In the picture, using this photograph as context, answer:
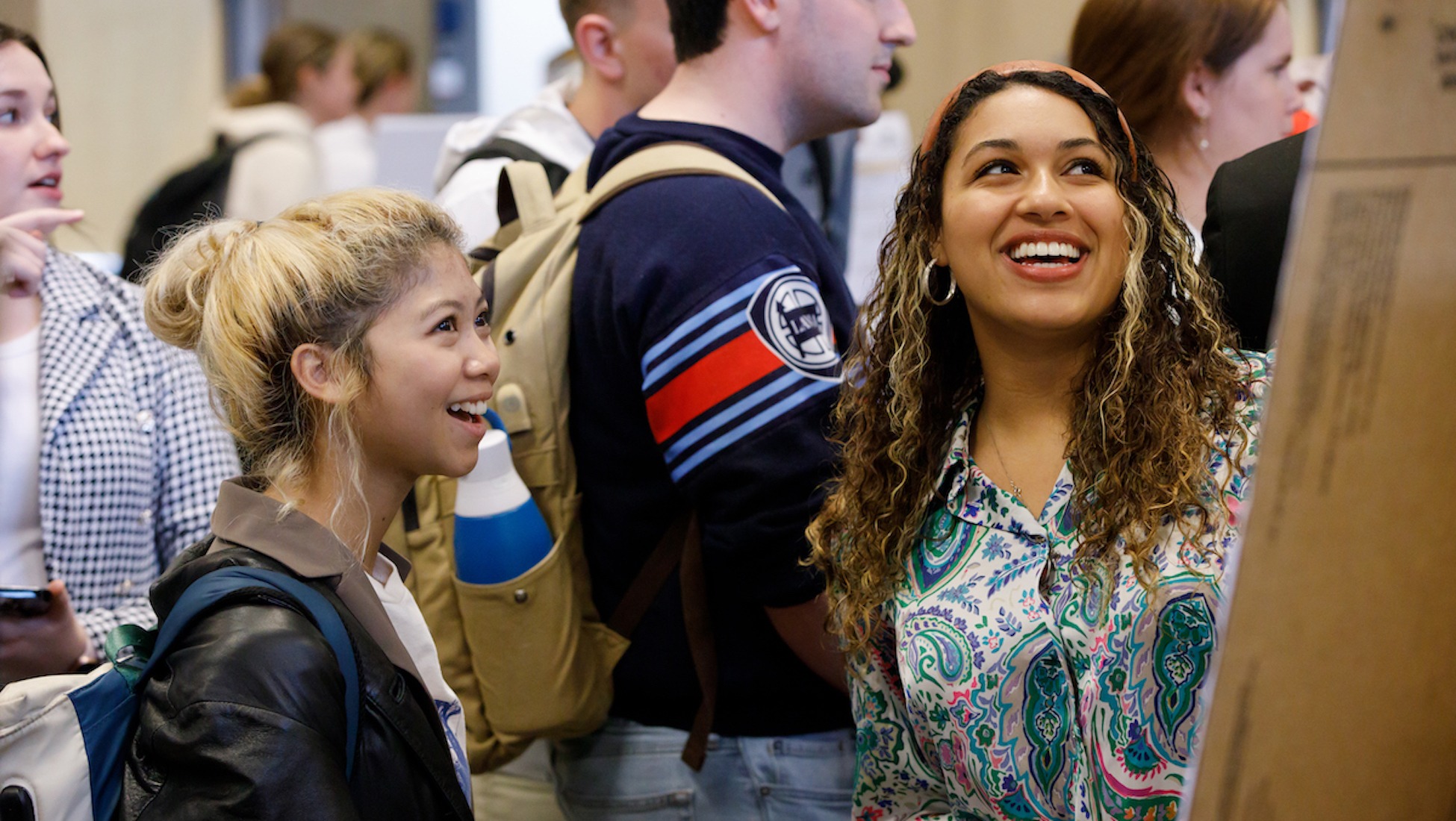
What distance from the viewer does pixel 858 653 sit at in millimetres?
1589

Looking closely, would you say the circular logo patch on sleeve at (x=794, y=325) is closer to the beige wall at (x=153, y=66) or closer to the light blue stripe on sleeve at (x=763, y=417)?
the light blue stripe on sleeve at (x=763, y=417)

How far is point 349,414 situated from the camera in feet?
5.06

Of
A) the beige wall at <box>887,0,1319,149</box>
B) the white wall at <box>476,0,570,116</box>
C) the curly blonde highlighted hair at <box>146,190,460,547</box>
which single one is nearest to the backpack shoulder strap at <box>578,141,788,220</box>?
the curly blonde highlighted hair at <box>146,190,460,547</box>

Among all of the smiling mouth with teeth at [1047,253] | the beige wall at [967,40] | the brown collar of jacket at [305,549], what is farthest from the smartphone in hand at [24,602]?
the beige wall at [967,40]

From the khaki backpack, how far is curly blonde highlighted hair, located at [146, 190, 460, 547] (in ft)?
1.15

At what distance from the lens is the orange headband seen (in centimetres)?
147

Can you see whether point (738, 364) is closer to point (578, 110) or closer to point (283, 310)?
point (283, 310)

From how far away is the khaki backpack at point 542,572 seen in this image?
1896mm

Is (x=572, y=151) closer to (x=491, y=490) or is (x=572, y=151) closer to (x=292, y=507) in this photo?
(x=491, y=490)

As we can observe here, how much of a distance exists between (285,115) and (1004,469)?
4.72m

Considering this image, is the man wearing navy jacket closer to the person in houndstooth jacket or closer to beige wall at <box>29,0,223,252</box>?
the person in houndstooth jacket

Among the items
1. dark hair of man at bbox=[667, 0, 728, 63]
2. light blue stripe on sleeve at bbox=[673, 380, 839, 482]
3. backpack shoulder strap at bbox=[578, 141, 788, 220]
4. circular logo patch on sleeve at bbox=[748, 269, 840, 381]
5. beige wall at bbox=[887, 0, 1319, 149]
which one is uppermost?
beige wall at bbox=[887, 0, 1319, 149]

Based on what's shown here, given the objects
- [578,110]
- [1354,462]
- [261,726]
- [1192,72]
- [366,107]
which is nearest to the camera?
[1354,462]

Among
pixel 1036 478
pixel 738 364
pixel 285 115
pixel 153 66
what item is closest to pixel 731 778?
pixel 738 364
